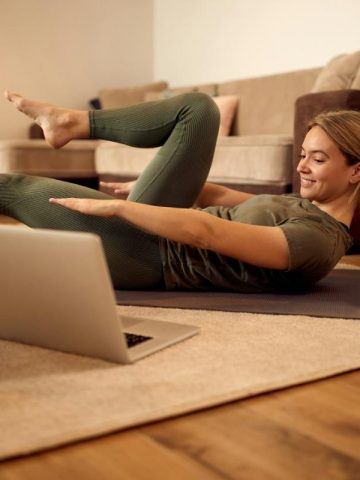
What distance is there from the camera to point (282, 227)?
5.30 feet

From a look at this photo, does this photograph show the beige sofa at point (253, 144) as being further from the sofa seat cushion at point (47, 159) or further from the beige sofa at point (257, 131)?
the sofa seat cushion at point (47, 159)

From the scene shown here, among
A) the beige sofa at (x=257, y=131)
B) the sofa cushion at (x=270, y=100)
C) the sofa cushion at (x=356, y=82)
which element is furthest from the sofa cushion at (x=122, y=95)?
the sofa cushion at (x=356, y=82)

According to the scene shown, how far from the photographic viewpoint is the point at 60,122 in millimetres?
1833

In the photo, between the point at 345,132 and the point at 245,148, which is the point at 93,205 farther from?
the point at 245,148

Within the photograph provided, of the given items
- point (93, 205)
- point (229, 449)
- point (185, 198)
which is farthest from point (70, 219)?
point (229, 449)

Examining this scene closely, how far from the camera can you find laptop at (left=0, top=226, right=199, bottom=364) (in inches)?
42.2

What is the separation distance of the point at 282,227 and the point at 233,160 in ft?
5.47

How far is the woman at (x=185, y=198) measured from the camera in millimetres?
1723

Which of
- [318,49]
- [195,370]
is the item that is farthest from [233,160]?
[195,370]

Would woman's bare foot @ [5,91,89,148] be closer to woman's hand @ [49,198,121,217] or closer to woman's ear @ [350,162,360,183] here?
woman's hand @ [49,198,121,217]

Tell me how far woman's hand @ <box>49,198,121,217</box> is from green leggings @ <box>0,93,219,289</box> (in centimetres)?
14

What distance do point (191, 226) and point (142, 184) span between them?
0.36 metres

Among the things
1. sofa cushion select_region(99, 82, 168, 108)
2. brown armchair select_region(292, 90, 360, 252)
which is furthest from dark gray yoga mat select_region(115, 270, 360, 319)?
sofa cushion select_region(99, 82, 168, 108)

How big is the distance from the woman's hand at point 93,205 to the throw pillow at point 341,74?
2.09m
